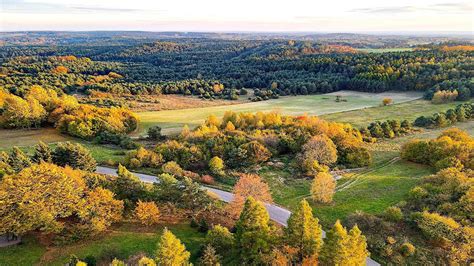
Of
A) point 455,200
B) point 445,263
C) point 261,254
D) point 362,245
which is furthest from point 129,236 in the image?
point 455,200

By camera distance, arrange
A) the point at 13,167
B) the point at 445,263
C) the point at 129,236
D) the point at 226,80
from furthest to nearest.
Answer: the point at 226,80 < the point at 13,167 < the point at 129,236 < the point at 445,263

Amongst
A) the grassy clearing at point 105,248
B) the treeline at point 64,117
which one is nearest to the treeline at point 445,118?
the grassy clearing at point 105,248

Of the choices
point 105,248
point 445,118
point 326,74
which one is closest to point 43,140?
point 105,248

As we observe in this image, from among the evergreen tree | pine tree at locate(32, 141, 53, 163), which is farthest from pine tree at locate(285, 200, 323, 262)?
pine tree at locate(32, 141, 53, 163)

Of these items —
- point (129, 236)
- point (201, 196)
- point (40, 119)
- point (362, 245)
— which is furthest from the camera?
point (40, 119)

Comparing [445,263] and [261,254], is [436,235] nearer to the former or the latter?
[445,263]

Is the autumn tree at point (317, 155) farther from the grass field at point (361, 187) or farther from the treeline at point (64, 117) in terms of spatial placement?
the treeline at point (64, 117)

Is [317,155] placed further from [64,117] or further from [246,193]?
[64,117]
